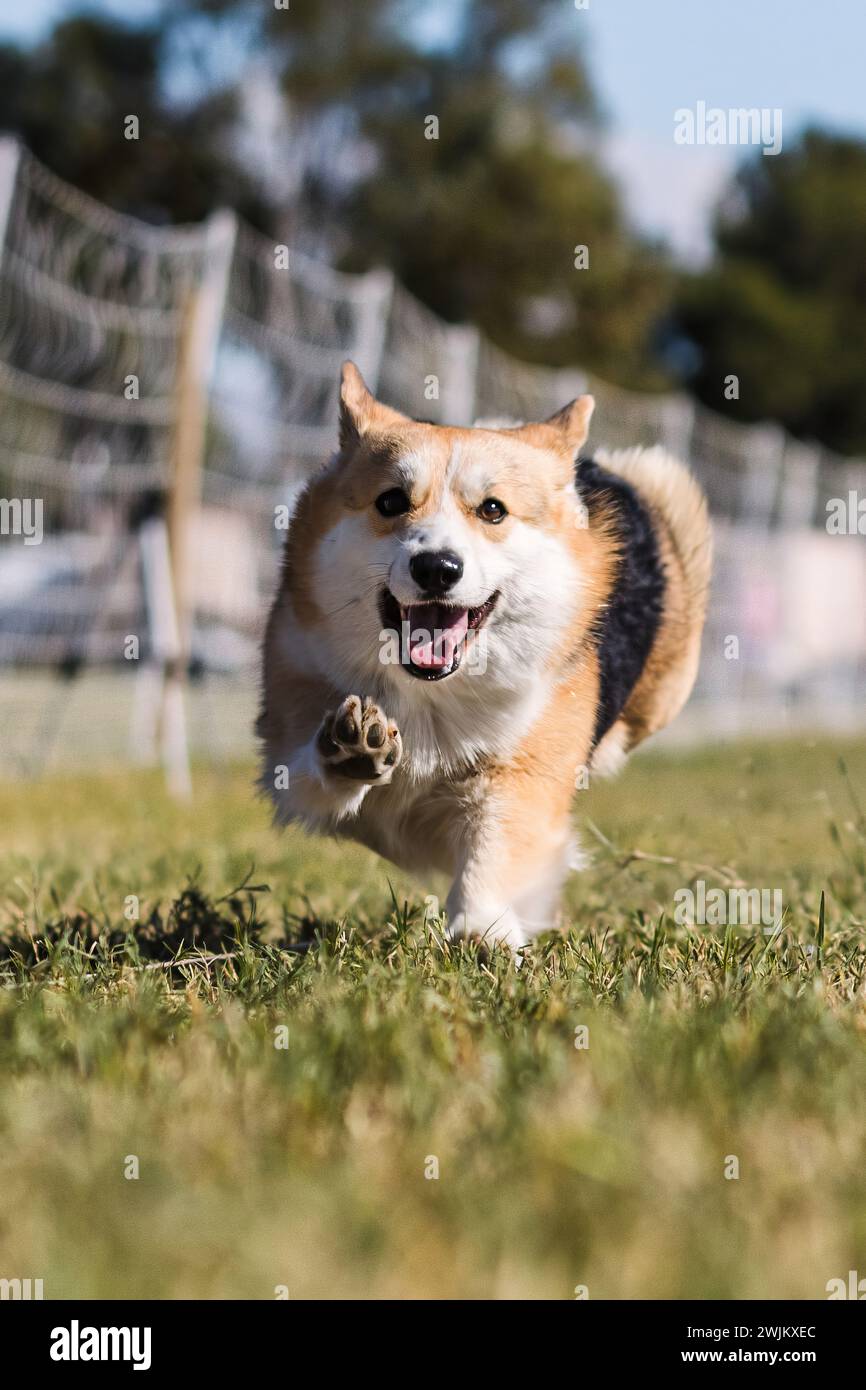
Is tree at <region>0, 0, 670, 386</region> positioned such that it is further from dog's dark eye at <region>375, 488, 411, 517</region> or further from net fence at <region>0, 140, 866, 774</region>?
dog's dark eye at <region>375, 488, 411, 517</region>

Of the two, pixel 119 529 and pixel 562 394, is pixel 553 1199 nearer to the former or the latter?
pixel 119 529

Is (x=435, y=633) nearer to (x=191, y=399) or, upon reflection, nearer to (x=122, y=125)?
(x=191, y=399)

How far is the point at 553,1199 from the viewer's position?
1.98m

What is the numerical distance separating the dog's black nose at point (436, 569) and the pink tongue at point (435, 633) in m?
0.10

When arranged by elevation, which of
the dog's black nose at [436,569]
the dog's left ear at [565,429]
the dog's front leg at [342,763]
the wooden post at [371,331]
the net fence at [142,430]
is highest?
the wooden post at [371,331]

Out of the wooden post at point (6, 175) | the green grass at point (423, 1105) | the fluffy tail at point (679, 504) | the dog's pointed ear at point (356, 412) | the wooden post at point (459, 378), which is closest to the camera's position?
the green grass at point (423, 1105)

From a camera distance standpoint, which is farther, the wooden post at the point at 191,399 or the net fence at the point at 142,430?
the wooden post at the point at 191,399

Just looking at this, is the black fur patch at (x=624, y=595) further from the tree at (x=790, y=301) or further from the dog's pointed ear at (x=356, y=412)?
the tree at (x=790, y=301)

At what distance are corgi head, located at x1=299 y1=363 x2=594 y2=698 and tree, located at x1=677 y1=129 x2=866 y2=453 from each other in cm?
4094

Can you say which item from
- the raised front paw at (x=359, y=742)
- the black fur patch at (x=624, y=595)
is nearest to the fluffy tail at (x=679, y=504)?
the black fur patch at (x=624, y=595)

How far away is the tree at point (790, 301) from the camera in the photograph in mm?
43719

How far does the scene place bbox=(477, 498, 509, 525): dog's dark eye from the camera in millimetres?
3566

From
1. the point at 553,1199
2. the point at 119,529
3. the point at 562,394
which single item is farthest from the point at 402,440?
the point at 562,394

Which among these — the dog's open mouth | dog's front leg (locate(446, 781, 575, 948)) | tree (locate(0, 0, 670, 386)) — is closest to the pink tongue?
the dog's open mouth
